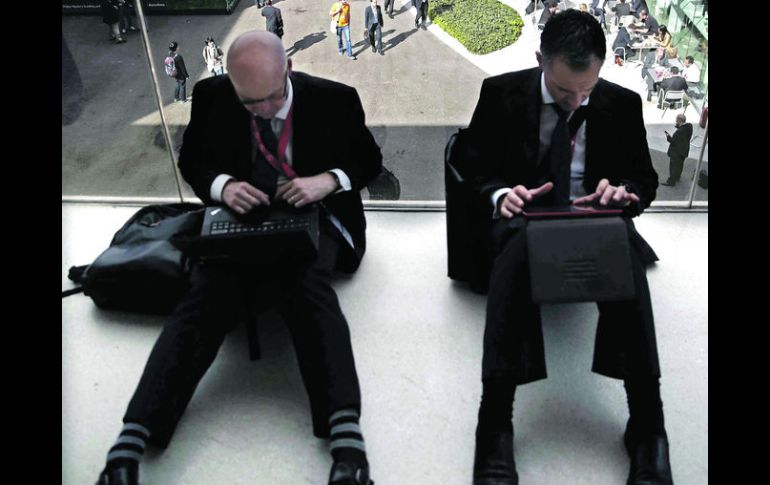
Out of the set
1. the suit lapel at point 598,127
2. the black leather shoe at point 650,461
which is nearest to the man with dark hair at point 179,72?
the suit lapel at point 598,127

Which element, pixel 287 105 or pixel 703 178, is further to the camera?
pixel 703 178

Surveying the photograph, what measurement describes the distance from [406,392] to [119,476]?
94cm

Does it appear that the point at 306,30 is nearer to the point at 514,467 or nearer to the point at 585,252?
the point at 585,252

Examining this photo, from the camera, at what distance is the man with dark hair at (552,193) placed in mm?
2008

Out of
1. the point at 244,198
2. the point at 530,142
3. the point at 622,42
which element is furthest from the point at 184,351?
the point at 622,42

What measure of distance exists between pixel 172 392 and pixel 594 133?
1640 mm

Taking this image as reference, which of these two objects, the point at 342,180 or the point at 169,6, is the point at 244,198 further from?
the point at 169,6

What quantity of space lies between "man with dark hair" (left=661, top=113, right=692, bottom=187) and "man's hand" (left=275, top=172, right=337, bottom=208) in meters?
1.54

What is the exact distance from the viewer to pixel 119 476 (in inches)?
77.2

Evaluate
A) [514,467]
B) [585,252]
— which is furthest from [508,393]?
[585,252]

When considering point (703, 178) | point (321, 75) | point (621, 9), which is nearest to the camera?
point (321, 75)

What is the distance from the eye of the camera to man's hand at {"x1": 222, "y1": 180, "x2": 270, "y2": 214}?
2.30m

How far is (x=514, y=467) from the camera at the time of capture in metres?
2.02
